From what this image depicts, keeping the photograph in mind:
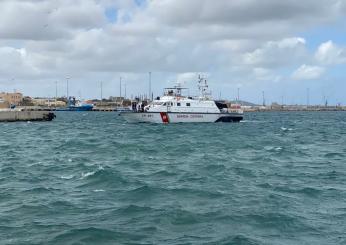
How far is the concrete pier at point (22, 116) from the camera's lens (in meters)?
99.3

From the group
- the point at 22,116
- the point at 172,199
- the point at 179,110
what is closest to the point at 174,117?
the point at 179,110

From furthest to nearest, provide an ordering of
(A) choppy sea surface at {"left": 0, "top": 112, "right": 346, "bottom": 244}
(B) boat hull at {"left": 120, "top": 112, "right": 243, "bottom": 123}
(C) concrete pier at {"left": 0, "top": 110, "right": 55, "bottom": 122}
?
(C) concrete pier at {"left": 0, "top": 110, "right": 55, "bottom": 122}, (B) boat hull at {"left": 120, "top": 112, "right": 243, "bottom": 123}, (A) choppy sea surface at {"left": 0, "top": 112, "right": 346, "bottom": 244}

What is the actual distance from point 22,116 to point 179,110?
37.3 m

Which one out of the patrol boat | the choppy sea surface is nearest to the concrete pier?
the patrol boat

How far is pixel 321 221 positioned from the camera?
1670 cm

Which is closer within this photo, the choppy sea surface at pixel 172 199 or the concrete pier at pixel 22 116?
the choppy sea surface at pixel 172 199

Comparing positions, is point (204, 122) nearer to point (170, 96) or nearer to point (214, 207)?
point (170, 96)

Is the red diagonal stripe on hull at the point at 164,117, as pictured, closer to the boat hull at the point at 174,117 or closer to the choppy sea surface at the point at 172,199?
the boat hull at the point at 174,117

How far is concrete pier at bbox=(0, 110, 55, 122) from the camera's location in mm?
99312

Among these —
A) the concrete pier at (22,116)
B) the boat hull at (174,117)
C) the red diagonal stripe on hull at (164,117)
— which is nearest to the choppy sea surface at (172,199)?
the boat hull at (174,117)

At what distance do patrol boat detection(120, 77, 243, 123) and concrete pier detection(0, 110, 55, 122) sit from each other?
27273 mm

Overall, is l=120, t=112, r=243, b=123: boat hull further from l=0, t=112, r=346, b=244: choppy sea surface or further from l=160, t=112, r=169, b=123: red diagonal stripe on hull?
l=0, t=112, r=346, b=244: choppy sea surface

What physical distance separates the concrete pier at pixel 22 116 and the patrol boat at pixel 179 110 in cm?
2727

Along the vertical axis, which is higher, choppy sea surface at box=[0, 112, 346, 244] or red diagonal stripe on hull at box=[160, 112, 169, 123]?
red diagonal stripe on hull at box=[160, 112, 169, 123]
